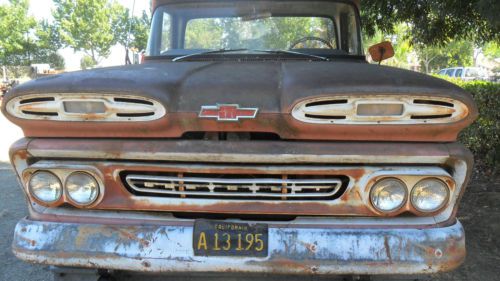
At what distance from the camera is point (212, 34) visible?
3.73 metres

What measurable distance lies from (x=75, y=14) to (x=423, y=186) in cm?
4017

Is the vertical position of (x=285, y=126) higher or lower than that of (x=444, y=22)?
lower

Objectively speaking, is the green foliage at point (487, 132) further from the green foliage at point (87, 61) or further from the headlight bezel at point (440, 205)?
the green foliage at point (87, 61)

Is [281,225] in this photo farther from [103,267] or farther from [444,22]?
[444,22]

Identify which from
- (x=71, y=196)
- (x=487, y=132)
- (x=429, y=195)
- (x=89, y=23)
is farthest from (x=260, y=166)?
(x=89, y=23)

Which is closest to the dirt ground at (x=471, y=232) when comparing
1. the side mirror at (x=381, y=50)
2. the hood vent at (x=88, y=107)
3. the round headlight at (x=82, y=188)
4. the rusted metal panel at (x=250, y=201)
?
the round headlight at (x=82, y=188)

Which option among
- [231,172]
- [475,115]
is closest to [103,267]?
[231,172]

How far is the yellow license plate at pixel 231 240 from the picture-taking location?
2.16m

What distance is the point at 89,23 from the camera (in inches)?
1526

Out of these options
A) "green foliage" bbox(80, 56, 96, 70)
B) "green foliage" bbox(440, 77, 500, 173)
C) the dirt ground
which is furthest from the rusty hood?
"green foliage" bbox(80, 56, 96, 70)

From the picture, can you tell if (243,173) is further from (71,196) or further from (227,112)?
(71,196)

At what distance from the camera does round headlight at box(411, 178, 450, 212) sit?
87.7 inches

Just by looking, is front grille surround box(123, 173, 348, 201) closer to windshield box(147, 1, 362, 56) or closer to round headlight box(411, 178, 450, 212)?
round headlight box(411, 178, 450, 212)

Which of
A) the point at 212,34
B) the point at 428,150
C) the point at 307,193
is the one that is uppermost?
the point at 212,34
